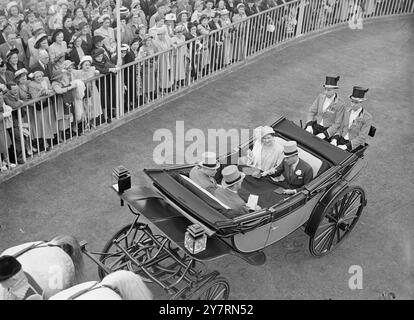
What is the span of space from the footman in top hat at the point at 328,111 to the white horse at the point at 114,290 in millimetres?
4179

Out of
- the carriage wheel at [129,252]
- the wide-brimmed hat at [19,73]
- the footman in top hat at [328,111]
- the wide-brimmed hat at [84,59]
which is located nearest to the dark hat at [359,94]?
the footman in top hat at [328,111]

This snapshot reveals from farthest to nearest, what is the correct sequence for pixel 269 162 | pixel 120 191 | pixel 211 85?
pixel 211 85 < pixel 269 162 < pixel 120 191

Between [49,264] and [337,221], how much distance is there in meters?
3.72

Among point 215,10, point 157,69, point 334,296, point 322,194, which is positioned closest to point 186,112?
point 157,69

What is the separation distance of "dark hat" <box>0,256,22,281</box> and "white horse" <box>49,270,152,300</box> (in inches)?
16.6

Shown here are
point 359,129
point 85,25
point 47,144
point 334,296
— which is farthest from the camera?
point 85,25

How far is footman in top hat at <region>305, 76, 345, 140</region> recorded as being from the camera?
25.9ft

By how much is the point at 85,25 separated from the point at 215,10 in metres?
3.37

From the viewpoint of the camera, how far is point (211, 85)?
37.0ft

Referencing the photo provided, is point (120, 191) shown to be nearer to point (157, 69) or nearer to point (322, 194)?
point (322, 194)

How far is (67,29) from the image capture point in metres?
10.1

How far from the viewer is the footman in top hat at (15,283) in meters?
4.24

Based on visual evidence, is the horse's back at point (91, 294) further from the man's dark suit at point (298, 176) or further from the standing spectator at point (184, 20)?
the standing spectator at point (184, 20)

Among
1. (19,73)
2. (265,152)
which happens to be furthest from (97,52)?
(265,152)
